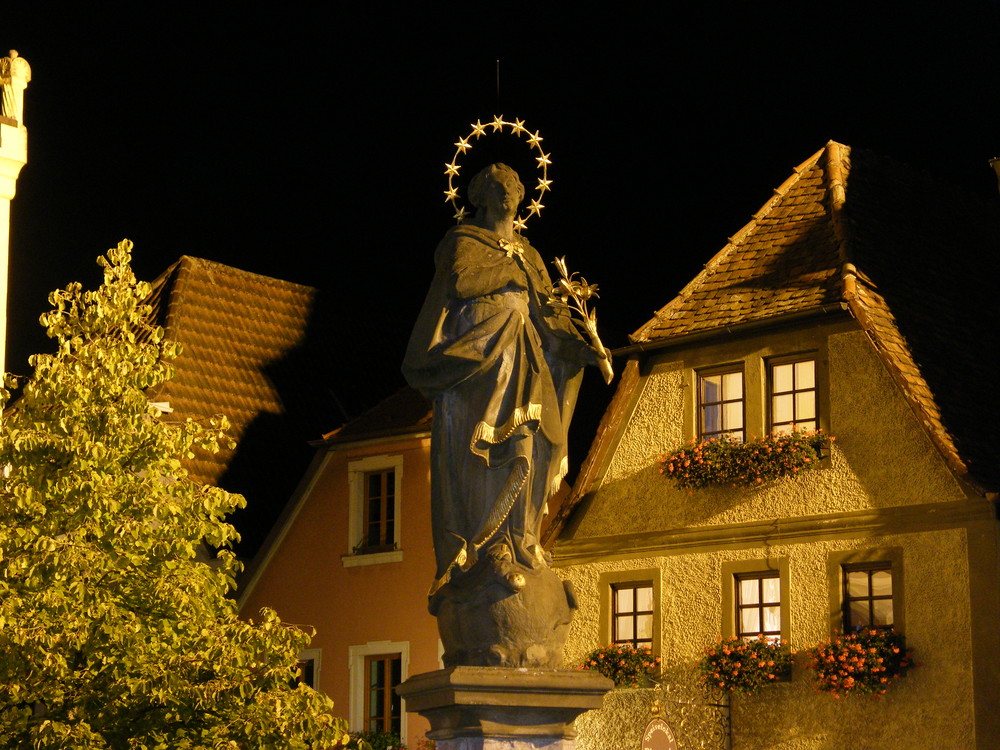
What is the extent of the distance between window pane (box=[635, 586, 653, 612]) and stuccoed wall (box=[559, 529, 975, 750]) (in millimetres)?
240

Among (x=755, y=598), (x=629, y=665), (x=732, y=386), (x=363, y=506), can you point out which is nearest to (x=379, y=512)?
(x=363, y=506)

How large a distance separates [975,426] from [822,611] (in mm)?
2437

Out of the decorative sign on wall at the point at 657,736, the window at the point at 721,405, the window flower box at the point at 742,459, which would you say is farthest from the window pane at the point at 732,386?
the decorative sign on wall at the point at 657,736

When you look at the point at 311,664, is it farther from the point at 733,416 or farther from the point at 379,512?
the point at 733,416

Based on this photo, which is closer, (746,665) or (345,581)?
(746,665)

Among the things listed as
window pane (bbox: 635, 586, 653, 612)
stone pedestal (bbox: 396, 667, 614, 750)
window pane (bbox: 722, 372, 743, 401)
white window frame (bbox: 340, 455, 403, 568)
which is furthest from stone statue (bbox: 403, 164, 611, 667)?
white window frame (bbox: 340, 455, 403, 568)

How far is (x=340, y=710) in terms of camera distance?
987 inches

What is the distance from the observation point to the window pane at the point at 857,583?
2053cm

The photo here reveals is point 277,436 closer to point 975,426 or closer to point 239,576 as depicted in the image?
point 239,576

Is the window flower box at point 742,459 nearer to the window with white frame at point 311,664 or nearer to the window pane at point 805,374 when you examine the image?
the window pane at point 805,374

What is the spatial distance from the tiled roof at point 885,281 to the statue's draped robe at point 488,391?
33.3 ft

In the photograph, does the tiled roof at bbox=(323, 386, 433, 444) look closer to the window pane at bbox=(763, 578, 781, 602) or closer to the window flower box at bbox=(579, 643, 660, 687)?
the window flower box at bbox=(579, 643, 660, 687)

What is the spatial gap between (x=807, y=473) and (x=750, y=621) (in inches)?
66.0

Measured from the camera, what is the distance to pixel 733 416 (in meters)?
21.9
